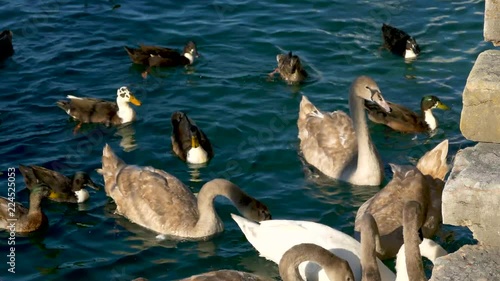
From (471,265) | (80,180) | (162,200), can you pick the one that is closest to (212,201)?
(162,200)

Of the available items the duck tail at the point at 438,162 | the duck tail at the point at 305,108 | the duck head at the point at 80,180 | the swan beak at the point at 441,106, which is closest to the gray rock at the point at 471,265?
the duck tail at the point at 438,162

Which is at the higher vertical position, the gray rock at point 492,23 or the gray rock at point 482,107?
the gray rock at point 492,23

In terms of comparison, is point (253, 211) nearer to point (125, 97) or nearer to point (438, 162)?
point (438, 162)

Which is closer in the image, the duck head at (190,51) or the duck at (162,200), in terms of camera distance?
the duck at (162,200)

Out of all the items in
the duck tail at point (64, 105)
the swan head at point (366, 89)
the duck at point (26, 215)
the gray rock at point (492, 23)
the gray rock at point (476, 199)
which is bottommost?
the duck at point (26, 215)

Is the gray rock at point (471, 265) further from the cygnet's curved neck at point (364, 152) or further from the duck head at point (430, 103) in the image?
the duck head at point (430, 103)

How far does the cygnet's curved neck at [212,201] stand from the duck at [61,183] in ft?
4.79

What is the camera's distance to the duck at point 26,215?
11.1 m

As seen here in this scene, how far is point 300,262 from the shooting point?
833 centimetres

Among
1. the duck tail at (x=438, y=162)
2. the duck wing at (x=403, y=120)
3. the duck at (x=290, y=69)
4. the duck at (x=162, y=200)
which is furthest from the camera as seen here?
the duck at (x=290, y=69)

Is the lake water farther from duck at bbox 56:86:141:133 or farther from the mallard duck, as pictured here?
the mallard duck

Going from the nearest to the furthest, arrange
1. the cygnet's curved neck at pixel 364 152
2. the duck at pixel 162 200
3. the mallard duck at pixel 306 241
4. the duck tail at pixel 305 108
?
the mallard duck at pixel 306 241 → the duck at pixel 162 200 → the cygnet's curved neck at pixel 364 152 → the duck tail at pixel 305 108

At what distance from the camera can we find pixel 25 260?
10.7 m

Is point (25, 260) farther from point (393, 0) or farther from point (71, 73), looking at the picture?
point (393, 0)
